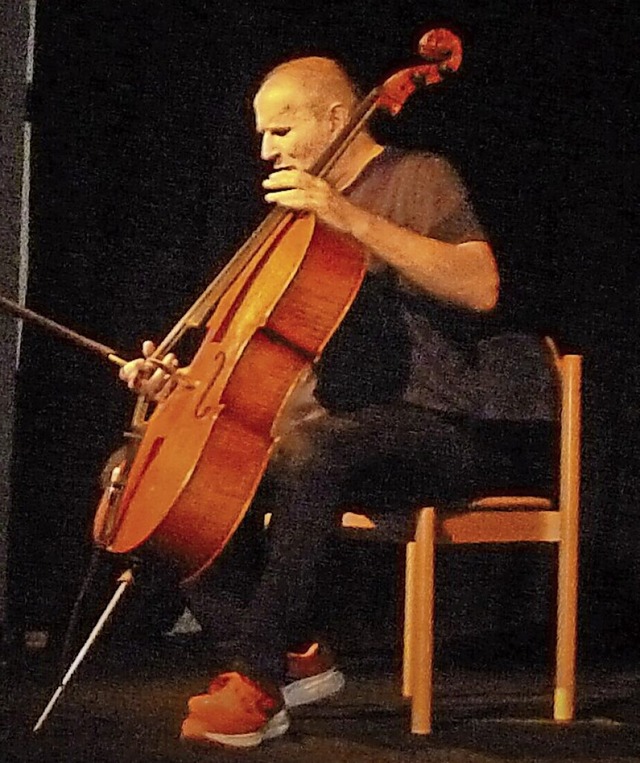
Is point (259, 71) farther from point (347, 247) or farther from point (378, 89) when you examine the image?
point (347, 247)

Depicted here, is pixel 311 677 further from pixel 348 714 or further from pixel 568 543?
pixel 568 543

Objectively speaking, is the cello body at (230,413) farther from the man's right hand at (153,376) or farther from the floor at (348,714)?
the floor at (348,714)

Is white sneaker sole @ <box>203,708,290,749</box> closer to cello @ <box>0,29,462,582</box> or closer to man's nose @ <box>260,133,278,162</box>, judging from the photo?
cello @ <box>0,29,462,582</box>

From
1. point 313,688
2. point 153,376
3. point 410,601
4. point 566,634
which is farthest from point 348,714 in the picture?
point 153,376

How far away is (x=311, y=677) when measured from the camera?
7.38 ft

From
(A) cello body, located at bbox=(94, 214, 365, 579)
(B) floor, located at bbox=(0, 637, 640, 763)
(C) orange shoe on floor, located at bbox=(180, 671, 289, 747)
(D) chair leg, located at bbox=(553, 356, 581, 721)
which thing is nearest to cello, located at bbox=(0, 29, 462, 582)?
(A) cello body, located at bbox=(94, 214, 365, 579)

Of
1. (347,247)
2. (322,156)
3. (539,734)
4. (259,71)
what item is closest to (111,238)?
(259,71)

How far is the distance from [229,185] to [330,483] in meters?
0.83

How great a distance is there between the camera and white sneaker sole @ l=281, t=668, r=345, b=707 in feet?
7.23

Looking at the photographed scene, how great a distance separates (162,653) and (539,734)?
816 millimetres

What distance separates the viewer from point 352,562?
2688mm

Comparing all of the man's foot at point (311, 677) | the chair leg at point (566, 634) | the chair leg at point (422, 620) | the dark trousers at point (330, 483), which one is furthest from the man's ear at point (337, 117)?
the man's foot at point (311, 677)

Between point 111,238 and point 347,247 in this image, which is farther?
point 111,238

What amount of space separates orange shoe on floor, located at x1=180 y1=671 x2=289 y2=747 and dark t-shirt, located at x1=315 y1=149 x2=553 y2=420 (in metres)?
0.49
